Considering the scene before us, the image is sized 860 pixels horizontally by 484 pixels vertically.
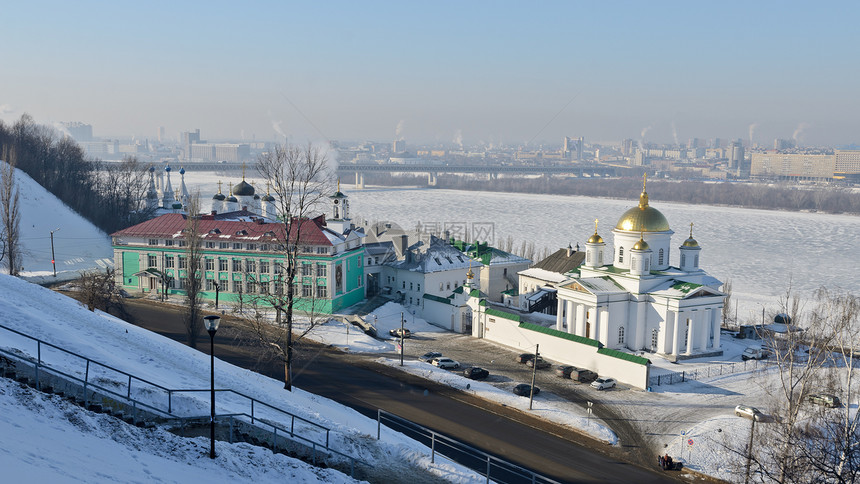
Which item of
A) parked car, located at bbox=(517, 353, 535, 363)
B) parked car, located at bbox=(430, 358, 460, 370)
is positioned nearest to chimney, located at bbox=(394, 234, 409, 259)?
parked car, located at bbox=(517, 353, 535, 363)

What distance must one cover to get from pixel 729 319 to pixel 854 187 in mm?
137412

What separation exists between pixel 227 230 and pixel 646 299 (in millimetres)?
26460

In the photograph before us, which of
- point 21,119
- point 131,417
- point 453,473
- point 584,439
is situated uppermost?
point 21,119

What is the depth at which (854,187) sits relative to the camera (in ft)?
522

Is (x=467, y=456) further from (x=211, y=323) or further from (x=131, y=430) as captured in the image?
(x=131, y=430)

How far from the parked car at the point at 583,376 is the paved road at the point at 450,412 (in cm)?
549

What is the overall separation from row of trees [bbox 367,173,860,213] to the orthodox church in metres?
90.1

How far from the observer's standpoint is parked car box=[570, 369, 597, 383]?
32562mm

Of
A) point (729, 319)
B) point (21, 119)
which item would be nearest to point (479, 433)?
point (729, 319)

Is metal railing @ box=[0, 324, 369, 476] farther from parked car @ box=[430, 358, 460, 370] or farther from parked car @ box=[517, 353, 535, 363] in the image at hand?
parked car @ box=[517, 353, 535, 363]

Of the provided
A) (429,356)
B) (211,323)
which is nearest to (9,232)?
(429,356)

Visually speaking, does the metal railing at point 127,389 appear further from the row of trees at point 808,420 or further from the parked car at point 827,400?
the parked car at point 827,400

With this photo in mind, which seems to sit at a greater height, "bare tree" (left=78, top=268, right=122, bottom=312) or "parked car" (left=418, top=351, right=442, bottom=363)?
"bare tree" (left=78, top=268, right=122, bottom=312)

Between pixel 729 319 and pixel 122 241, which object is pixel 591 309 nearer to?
pixel 729 319
